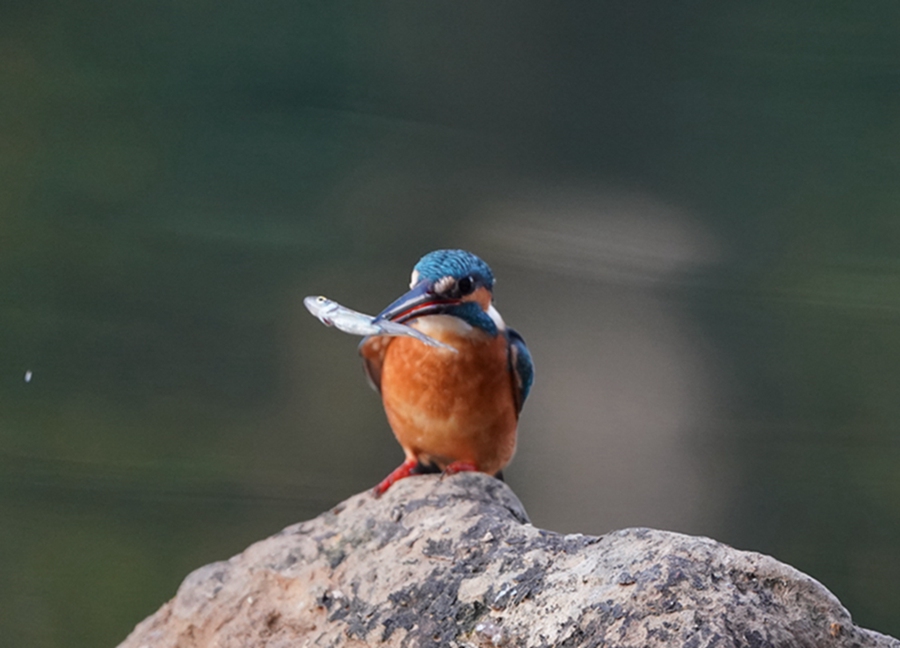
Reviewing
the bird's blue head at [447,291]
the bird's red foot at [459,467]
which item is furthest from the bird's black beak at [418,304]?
the bird's red foot at [459,467]

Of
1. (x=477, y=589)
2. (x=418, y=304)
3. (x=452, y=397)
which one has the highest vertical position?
(x=418, y=304)

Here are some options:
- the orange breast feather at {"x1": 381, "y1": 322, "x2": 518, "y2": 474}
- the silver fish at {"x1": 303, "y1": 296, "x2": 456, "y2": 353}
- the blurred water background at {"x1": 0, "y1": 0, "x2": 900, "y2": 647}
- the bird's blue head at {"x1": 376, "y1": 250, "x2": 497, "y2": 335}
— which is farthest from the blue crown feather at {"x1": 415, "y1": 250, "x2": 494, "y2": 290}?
the blurred water background at {"x1": 0, "y1": 0, "x2": 900, "y2": 647}

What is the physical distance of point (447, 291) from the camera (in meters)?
1.42

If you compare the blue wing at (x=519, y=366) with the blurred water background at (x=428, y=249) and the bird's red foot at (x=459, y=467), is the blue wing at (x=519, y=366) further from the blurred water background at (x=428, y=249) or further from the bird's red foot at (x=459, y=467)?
the blurred water background at (x=428, y=249)

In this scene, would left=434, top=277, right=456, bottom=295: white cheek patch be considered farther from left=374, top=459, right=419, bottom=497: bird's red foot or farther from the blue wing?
left=374, top=459, right=419, bottom=497: bird's red foot

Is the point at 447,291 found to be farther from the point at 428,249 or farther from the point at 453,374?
the point at 428,249

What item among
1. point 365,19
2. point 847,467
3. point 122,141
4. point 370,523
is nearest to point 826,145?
point 847,467

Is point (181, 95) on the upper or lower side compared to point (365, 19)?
lower

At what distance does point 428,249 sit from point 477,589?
1.31 metres

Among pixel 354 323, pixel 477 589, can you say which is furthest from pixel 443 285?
pixel 477 589

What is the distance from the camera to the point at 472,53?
2225 millimetres

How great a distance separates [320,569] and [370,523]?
0.34 ft

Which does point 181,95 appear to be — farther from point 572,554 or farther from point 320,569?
point 572,554

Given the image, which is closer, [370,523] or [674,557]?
[674,557]
